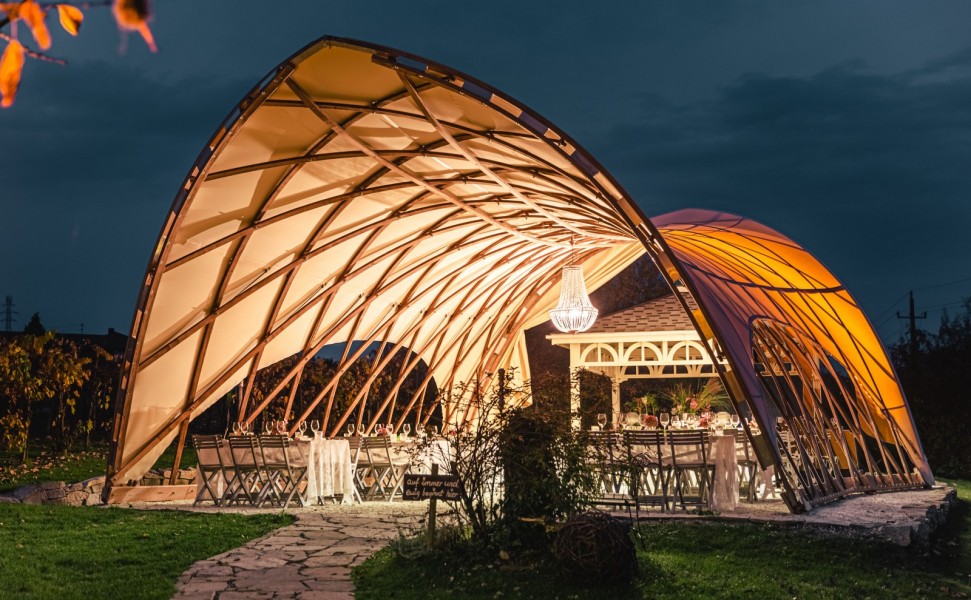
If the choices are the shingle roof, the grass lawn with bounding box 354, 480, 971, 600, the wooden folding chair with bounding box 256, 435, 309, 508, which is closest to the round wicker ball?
the grass lawn with bounding box 354, 480, 971, 600

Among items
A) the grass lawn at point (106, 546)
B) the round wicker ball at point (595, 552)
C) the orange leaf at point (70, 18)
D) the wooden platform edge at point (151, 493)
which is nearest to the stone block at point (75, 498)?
the wooden platform edge at point (151, 493)

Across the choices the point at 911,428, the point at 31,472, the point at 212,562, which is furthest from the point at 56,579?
the point at 911,428

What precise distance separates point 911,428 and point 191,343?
34.0ft

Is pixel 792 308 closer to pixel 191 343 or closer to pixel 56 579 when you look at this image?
pixel 191 343

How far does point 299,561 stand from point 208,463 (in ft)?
15.6

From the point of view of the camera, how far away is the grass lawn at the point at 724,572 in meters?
6.32

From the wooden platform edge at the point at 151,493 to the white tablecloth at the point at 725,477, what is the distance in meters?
6.81

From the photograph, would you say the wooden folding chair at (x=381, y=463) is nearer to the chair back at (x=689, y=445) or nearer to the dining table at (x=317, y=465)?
the dining table at (x=317, y=465)

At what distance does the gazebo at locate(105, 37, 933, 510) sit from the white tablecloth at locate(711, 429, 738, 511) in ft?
1.85

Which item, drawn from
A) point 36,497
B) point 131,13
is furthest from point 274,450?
point 131,13

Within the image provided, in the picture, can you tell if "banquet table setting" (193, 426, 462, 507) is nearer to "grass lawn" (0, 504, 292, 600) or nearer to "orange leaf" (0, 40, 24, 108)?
"grass lawn" (0, 504, 292, 600)

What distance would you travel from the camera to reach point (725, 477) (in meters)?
10.4

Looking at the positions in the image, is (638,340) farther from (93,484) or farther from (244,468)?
(93,484)

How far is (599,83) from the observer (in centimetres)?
9388
